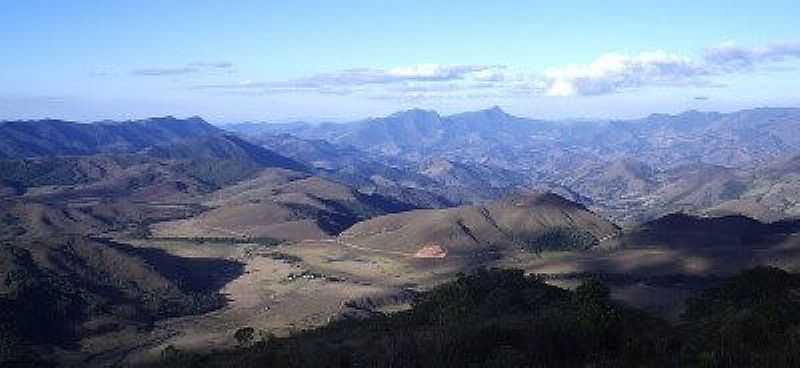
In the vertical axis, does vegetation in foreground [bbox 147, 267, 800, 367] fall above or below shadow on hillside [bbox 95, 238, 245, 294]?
→ above

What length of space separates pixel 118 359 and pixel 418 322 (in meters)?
58.8

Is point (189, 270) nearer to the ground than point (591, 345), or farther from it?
nearer to the ground

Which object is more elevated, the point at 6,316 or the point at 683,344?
the point at 683,344

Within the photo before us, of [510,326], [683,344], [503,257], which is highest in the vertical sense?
[683,344]

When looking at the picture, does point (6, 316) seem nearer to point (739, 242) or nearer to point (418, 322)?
point (418, 322)

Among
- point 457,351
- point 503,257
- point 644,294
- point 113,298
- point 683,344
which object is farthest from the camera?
point 503,257

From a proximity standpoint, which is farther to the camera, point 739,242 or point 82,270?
point 739,242

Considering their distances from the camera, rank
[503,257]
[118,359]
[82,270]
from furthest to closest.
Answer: [503,257] → [82,270] → [118,359]

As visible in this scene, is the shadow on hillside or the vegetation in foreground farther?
the shadow on hillside

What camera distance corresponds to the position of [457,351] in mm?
41156

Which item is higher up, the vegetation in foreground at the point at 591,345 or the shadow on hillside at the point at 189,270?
the vegetation in foreground at the point at 591,345

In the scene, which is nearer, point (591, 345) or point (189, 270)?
point (591, 345)

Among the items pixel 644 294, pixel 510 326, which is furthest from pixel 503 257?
pixel 510 326

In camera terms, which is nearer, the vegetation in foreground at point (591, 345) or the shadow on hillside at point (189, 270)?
the vegetation in foreground at point (591, 345)
